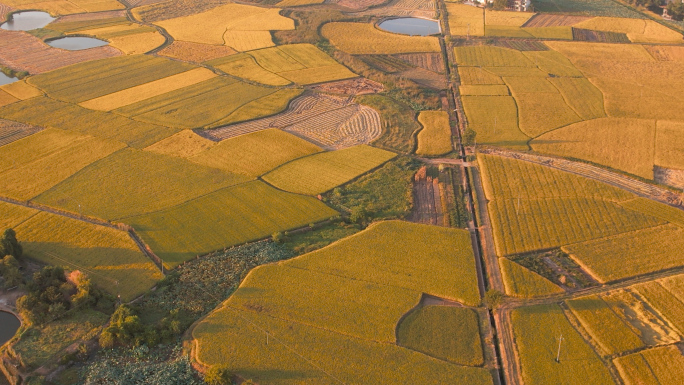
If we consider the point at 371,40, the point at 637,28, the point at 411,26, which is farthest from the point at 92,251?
the point at 637,28

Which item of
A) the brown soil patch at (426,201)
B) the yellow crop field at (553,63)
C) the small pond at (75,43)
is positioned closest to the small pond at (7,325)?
the brown soil patch at (426,201)

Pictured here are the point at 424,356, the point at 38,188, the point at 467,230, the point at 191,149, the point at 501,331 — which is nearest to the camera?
the point at 424,356

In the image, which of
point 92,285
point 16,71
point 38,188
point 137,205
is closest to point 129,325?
point 92,285

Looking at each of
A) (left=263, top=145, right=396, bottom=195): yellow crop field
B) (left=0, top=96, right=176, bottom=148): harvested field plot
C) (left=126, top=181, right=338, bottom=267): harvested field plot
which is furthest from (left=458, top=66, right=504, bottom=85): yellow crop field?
(left=0, top=96, right=176, bottom=148): harvested field plot

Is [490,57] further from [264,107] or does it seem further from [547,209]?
[547,209]

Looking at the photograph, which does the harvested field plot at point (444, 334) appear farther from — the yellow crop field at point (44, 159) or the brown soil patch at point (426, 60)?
the brown soil patch at point (426, 60)

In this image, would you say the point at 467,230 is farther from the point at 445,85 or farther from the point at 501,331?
the point at 445,85
